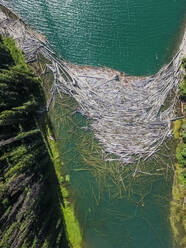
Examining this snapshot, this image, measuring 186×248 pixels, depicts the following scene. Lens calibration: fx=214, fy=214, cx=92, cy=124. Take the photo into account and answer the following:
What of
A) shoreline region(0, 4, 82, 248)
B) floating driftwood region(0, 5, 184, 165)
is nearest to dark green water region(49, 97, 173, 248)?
shoreline region(0, 4, 82, 248)

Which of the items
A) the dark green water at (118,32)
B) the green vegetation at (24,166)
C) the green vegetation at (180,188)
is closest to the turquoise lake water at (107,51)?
the dark green water at (118,32)

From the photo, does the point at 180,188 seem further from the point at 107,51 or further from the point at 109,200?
the point at 107,51

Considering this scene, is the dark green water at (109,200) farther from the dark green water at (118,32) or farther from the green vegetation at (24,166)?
the dark green water at (118,32)

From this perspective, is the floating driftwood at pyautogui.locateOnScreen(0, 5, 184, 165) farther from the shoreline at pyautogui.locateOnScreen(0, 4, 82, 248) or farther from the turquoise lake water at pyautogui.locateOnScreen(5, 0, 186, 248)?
the turquoise lake water at pyautogui.locateOnScreen(5, 0, 186, 248)

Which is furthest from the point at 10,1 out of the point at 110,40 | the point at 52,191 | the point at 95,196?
the point at 95,196

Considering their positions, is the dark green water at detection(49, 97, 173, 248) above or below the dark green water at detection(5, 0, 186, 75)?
below

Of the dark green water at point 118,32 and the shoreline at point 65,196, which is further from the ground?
the dark green water at point 118,32

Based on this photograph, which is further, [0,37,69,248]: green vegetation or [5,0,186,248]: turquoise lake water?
[5,0,186,248]: turquoise lake water
